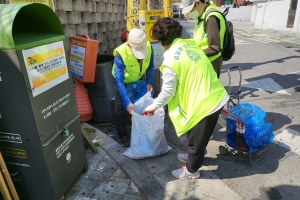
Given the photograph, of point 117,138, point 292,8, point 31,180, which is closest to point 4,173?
point 31,180

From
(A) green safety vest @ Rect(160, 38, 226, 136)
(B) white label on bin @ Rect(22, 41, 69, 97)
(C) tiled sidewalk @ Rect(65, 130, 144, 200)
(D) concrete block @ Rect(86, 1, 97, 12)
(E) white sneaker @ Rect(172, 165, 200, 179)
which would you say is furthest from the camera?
(D) concrete block @ Rect(86, 1, 97, 12)

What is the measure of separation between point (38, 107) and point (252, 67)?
7.30 meters

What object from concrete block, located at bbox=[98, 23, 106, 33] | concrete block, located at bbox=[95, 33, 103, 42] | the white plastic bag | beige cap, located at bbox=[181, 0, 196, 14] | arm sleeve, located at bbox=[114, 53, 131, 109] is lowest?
the white plastic bag

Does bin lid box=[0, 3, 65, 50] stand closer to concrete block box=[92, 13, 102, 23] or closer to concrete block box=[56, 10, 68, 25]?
concrete block box=[56, 10, 68, 25]

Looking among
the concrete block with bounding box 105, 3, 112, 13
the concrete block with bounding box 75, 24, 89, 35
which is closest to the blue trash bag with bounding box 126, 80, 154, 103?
the concrete block with bounding box 75, 24, 89, 35

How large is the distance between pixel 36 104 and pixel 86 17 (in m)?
2.96

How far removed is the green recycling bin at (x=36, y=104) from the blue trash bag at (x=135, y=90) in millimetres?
881

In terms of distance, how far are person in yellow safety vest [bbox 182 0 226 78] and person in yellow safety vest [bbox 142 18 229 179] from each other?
1.89ft

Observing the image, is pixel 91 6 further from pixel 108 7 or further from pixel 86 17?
pixel 108 7

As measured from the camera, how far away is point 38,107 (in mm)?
1915

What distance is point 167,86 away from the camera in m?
2.29

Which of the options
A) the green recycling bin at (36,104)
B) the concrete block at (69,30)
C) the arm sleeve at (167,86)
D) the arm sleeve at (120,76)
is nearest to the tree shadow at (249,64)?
the concrete block at (69,30)

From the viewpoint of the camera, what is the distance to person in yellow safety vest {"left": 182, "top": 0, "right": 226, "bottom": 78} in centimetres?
280

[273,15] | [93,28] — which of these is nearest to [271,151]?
[93,28]
